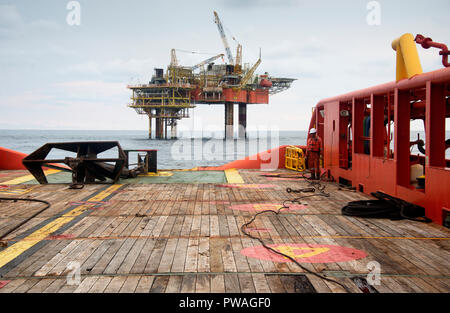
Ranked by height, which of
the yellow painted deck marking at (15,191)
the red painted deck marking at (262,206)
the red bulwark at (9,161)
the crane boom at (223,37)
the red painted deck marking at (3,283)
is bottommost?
the red painted deck marking at (3,283)

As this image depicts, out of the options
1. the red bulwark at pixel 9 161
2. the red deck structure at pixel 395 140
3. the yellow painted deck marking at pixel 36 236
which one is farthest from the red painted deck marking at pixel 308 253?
the red bulwark at pixel 9 161

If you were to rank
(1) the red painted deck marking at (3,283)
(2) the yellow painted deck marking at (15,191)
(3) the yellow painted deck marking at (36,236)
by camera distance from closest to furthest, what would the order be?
(1) the red painted deck marking at (3,283)
(3) the yellow painted deck marking at (36,236)
(2) the yellow painted deck marking at (15,191)

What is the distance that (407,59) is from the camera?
8203 millimetres

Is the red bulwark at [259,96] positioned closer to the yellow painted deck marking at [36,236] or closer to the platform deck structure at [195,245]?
the platform deck structure at [195,245]

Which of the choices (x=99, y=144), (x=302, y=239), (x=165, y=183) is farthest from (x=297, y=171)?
(x=302, y=239)

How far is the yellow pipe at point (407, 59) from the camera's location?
7.98 meters

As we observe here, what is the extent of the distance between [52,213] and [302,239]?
5099 mm

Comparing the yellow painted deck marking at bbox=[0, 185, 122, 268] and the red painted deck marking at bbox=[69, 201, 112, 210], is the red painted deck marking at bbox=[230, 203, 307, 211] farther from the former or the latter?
the yellow painted deck marking at bbox=[0, 185, 122, 268]

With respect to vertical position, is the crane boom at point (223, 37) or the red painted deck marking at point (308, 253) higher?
the crane boom at point (223, 37)

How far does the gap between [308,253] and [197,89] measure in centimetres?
7773

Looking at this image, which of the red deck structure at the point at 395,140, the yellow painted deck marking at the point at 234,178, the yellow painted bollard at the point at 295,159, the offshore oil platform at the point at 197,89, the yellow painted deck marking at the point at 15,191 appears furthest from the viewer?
the offshore oil platform at the point at 197,89

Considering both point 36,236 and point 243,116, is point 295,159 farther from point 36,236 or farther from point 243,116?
point 243,116

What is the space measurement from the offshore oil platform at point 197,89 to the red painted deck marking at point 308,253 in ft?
240
